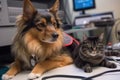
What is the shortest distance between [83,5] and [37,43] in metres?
1.99

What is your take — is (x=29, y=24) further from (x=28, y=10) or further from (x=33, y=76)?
(x=33, y=76)

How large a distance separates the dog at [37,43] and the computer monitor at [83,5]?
5.95ft

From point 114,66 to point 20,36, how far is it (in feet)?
1.96

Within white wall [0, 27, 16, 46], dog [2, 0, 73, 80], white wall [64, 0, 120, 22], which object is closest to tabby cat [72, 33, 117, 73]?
dog [2, 0, 73, 80]

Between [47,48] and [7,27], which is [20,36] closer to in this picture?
[47,48]

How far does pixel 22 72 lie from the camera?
1.22 m

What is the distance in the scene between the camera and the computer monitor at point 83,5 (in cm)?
300

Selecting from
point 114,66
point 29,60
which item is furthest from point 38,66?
point 114,66

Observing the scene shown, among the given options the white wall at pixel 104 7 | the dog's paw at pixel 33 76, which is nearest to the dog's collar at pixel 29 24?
the dog's paw at pixel 33 76

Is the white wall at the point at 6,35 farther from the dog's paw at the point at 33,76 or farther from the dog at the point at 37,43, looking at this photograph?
the dog's paw at the point at 33,76

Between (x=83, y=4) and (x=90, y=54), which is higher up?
(x=83, y=4)

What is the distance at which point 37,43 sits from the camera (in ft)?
3.93

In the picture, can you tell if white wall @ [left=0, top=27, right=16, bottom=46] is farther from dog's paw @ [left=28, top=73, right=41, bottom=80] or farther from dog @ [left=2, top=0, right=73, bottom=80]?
dog's paw @ [left=28, top=73, right=41, bottom=80]

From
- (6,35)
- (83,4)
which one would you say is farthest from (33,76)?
(83,4)
